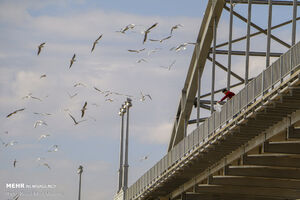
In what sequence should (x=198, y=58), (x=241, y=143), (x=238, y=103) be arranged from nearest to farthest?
(x=238, y=103), (x=241, y=143), (x=198, y=58)

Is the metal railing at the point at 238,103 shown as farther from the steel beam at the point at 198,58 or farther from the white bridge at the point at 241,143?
the steel beam at the point at 198,58

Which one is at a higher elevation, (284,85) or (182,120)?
(182,120)

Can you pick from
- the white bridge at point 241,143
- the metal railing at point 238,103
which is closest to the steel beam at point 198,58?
the white bridge at point 241,143

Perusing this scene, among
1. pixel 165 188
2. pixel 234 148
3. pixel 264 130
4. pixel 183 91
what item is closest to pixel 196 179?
pixel 165 188

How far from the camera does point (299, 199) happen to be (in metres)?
63.6

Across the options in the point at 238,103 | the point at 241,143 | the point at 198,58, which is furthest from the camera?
→ the point at 198,58

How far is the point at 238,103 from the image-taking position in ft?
146

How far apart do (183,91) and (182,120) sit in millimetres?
2372

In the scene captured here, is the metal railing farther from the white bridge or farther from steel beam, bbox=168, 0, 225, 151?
steel beam, bbox=168, 0, 225, 151

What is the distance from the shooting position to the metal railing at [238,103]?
125 feet

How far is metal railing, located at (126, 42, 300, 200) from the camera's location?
3819 cm

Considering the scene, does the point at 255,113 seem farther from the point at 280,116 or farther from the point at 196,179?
the point at 196,179

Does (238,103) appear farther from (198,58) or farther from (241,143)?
(198,58)

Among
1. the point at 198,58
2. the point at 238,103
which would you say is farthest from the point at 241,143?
the point at 198,58
